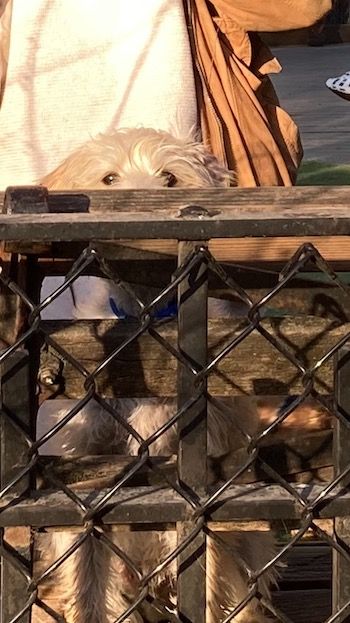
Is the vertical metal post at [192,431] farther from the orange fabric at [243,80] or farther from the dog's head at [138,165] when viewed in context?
the orange fabric at [243,80]

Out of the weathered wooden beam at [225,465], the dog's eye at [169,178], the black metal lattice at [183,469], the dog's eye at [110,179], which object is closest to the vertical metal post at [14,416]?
the black metal lattice at [183,469]

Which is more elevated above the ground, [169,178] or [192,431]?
[169,178]

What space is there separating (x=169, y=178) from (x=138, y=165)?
130mm

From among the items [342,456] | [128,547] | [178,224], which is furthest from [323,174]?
[178,224]

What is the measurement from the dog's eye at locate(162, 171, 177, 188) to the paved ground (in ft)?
25.1

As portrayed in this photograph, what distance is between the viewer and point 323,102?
647 inches

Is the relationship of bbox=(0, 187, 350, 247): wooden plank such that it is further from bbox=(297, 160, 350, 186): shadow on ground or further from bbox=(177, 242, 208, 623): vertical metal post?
bbox=(297, 160, 350, 186): shadow on ground

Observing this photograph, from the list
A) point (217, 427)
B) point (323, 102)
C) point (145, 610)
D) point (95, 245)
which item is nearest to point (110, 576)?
point (145, 610)

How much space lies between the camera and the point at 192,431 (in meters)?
2.12

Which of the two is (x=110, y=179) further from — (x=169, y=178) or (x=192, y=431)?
(x=192, y=431)

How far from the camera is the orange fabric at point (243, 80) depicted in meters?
4.23

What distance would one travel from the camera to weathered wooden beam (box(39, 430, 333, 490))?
2263 mm

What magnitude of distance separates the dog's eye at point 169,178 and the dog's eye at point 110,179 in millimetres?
168

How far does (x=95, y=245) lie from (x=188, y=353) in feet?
0.75
